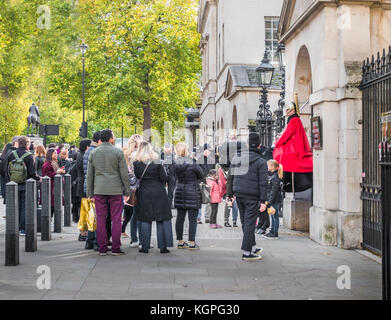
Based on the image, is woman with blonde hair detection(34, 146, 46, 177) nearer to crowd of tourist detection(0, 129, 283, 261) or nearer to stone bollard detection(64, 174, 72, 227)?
stone bollard detection(64, 174, 72, 227)

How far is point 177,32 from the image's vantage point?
33.2 m

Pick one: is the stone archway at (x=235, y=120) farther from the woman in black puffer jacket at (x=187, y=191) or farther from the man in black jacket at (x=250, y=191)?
the man in black jacket at (x=250, y=191)

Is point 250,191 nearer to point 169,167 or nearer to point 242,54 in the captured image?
point 169,167

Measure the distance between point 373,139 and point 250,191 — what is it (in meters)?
2.18

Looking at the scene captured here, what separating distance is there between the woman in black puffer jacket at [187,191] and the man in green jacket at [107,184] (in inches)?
42.3

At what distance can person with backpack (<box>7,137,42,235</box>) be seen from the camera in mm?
10664

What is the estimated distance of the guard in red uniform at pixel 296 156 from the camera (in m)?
11.1

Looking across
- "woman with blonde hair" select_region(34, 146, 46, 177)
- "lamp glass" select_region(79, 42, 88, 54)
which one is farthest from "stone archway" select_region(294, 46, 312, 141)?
"lamp glass" select_region(79, 42, 88, 54)

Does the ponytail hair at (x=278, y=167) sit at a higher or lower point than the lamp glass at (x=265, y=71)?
lower

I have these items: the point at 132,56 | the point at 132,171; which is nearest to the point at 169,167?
the point at 132,171

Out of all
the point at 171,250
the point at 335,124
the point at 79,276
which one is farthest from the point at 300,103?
the point at 79,276

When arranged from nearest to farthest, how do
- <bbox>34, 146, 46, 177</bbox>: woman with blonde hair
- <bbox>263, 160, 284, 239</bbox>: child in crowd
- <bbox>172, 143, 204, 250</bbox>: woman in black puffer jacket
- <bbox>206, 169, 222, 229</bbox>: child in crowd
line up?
<bbox>172, 143, 204, 250</bbox>: woman in black puffer jacket < <bbox>263, 160, 284, 239</bbox>: child in crowd < <bbox>206, 169, 222, 229</bbox>: child in crowd < <bbox>34, 146, 46, 177</bbox>: woman with blonde hair

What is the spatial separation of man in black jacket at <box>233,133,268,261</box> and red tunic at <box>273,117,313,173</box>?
287 cm

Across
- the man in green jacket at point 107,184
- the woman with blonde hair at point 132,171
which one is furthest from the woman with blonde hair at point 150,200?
the woman with blonde hair at point 132,171
